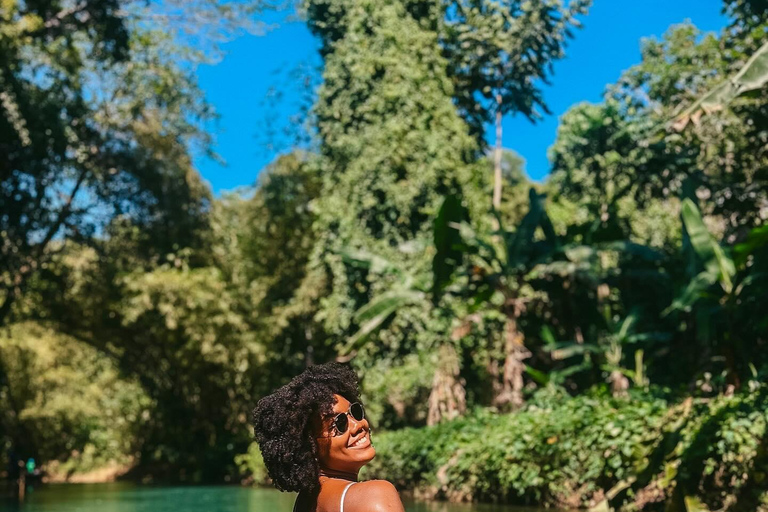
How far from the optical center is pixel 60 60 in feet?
61.7

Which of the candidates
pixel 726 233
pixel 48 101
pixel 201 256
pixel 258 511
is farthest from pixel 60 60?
pixel 726 233

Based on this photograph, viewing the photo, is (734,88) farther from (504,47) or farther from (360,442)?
(504,47)

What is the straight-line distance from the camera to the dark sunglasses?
7.86 feet

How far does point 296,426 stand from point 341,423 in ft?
0.41

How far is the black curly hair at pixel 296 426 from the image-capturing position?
237cm

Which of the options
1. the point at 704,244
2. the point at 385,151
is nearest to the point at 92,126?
the point at 385,151

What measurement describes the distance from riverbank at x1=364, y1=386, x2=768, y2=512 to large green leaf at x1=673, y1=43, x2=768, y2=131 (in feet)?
9.30

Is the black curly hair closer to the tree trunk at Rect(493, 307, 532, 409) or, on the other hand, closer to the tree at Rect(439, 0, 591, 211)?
the tree trunk at Rect(493, 307, 532, 409)

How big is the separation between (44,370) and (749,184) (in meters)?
22.7

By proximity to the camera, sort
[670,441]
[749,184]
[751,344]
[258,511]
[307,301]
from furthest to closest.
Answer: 1. [307,301]
2. [749,184]
3. [751,344]
4. [258,511]
5. [670,441]

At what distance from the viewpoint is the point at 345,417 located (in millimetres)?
2412

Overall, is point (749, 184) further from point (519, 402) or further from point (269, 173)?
point (269, 173)

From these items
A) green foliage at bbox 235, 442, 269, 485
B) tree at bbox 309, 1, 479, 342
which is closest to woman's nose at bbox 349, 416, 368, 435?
tree at bbox 309, 1, 479, 342

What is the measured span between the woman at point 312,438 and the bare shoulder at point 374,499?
0.17 m
